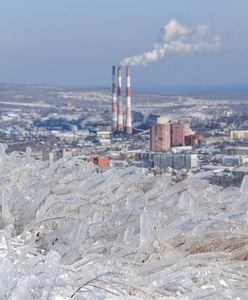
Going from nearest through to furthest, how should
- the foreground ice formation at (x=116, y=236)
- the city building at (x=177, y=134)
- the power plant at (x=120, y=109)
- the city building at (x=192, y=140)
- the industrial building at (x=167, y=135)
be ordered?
the foreground ice formation at (x=116, y=236)
the industrial building at (x=167, y=135)
the city building at (x=192, y=140)
the city building at (x=177, y=134)
the power plant at (x=120, y=109)

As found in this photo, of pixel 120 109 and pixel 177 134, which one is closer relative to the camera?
pixel 177 134

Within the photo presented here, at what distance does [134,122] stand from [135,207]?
1424 inches

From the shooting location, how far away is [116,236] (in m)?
3.10

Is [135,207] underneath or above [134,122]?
above

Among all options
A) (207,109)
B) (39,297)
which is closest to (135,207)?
(39,297)

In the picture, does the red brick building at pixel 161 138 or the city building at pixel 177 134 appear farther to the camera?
the city building at pixel 177 134

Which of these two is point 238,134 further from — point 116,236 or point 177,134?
point 116,236

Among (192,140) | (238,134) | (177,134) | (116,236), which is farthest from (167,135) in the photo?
(116,236)

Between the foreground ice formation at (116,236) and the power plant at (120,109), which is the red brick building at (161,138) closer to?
the power plant at (120,109)

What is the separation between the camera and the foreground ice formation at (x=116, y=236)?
90.7 inches

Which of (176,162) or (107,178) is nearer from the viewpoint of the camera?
(107,178)

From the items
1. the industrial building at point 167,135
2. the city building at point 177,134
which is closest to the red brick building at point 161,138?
the industrial building at point 167,135

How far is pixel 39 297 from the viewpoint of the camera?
2.08 metres

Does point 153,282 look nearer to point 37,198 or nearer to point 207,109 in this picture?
point 37,198
